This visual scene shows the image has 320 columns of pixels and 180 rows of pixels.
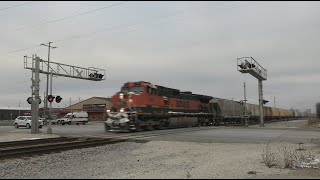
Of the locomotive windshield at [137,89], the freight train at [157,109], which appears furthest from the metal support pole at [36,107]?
the locomotive windshield at [137,89]

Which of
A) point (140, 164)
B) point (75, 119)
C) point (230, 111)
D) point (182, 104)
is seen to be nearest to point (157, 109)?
point (182, 104)

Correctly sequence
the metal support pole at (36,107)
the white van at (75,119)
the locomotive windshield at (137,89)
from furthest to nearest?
the white van at (75,119), the locomotive windshield at (137,89), the metal support pole at (36,107)

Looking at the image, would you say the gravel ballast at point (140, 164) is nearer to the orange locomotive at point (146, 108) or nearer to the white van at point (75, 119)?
the orange locomotive at point (146, 108)

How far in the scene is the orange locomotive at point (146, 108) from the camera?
99.2 ft

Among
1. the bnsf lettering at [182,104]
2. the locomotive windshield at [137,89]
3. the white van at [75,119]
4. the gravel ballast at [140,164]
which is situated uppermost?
the locomotive windshield at [137,89]

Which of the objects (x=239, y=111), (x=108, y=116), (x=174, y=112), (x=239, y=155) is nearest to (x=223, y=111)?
(x=239, y=111)

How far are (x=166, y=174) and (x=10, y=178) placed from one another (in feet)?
14.0

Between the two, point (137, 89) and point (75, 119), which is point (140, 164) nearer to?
point (137, 89)

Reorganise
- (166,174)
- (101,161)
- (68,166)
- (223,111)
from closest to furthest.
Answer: (166,174)
(68,166)
(101,161)
(223,111)

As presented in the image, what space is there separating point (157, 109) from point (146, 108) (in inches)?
90.9

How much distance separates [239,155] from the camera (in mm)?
15695

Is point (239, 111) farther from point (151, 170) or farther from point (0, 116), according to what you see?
point (0, 116)

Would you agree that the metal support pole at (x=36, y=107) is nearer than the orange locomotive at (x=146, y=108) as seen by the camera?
No

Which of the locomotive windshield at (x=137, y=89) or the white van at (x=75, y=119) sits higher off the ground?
the locomotive windshield at (x=137, y=89)
